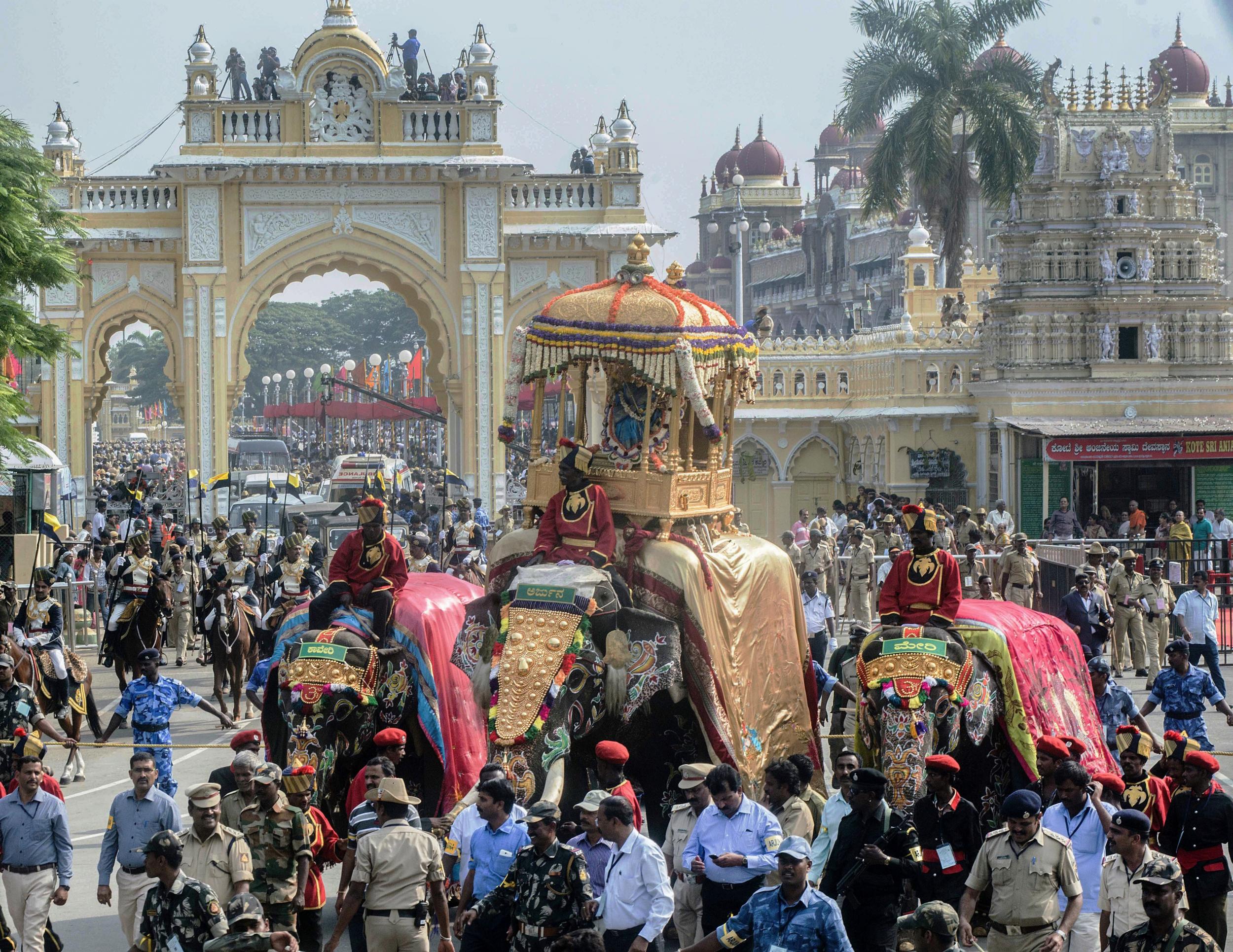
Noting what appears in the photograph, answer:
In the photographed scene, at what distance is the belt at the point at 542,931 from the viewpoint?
24.2 ft

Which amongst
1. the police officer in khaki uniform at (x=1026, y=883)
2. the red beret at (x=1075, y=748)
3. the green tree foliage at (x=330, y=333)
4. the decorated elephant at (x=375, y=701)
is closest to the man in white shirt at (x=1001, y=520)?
the decorated elephant at (x=375, y=701)

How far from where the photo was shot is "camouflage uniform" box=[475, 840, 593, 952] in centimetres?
738

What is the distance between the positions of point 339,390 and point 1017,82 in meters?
40.9

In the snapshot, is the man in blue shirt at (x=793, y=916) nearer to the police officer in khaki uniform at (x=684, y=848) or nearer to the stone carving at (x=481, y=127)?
the police officer in khaki uniform at (x=684, y=848)

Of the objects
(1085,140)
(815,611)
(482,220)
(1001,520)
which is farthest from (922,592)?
(482,220)

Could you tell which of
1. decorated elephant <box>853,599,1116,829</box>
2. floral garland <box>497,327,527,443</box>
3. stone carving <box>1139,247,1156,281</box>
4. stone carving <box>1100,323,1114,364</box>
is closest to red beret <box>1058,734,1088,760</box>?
decorated elephant <box>853,599,1116,829</box>

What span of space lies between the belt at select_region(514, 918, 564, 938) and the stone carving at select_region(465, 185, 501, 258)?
2634 centimetres

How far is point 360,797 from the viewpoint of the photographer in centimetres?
957

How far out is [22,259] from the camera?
819 inches

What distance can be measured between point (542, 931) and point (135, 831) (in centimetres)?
259

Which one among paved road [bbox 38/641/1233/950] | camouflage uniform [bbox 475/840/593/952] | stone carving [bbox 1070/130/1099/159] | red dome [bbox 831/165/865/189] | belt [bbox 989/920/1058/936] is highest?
red dome [bbox 831/165/865/189]

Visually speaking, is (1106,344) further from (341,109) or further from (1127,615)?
(341,109)

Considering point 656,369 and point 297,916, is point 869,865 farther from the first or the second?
point 656,369

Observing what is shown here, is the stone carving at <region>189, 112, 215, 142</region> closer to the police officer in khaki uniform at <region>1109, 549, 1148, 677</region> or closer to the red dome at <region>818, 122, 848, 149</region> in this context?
the police officer in khaki uniform at <region>1109, 549, 1148, 677</region>
